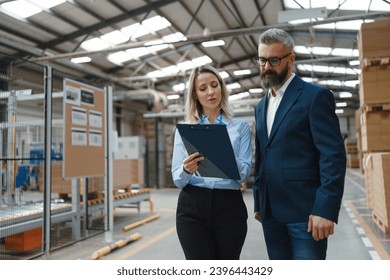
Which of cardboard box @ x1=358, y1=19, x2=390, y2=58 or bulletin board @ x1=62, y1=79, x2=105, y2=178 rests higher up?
cardboard box @ x1=358, y1=19, x2=390, y2=58

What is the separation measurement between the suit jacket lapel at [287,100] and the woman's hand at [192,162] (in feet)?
0.93

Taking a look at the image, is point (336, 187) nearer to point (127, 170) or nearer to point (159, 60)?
point (127, 170)

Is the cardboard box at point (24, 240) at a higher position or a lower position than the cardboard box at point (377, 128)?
lower

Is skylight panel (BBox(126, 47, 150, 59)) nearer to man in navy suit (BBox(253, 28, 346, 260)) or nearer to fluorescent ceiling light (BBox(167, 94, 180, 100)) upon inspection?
fluorescent ceiling light (BBox(167, 94, 180, 100))

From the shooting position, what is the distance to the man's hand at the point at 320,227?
1219 millimetres

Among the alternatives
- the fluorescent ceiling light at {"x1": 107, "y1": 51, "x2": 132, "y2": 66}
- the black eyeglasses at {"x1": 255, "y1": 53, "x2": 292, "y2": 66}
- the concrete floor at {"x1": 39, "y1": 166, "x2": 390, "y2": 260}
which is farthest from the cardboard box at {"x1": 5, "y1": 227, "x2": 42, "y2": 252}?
the fluorescent ceiling light at {"x1": 107, "y1": 51, "x2": 132, "y2": 66}

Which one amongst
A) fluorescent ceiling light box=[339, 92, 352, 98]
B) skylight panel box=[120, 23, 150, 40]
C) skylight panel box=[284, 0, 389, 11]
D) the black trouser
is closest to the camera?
the black trouser

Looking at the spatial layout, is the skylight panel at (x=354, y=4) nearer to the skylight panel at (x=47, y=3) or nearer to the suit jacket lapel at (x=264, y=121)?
the skylight panel at (x=47, y=3)

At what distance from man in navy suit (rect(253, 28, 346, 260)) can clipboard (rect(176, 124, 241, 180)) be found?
0.49ft

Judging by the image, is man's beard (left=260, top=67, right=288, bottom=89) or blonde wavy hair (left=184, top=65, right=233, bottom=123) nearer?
man's beard (left=260, top=67, right=288, bottom=89)

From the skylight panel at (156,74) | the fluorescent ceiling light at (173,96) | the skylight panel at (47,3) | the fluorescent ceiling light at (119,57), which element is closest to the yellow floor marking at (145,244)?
the skylight panel at (47,3)

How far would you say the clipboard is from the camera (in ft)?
4.38

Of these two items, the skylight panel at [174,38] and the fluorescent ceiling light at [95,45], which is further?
the fluorescent ceiling light at [95,45]
